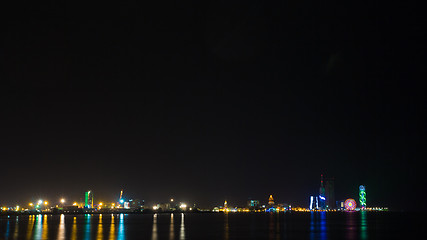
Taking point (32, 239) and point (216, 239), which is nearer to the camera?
point (32, 239)

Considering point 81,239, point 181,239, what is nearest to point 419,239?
point 181,239

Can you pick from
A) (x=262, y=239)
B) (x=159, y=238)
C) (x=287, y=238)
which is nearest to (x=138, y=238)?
(x=159, y=238)

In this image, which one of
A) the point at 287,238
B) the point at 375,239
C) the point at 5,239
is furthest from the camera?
the point at 375,239

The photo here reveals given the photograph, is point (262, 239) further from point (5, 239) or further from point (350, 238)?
point (5, 239)

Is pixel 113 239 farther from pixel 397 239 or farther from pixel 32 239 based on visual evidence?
pixel 397 239

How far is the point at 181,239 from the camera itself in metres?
49.2

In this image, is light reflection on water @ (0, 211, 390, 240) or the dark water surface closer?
light reflection on water @ (0, 211, 390, 240)

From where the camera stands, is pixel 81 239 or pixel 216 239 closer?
pixel 81 239

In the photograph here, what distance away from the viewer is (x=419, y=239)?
56.2m

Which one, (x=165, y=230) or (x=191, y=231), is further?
(x=165, y=230)

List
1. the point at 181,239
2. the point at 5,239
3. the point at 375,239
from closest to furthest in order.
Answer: the point at 5,239 → the point at 181,239 → the point at 375,239

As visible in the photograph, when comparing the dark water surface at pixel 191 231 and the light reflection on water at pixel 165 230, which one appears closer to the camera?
the light reflection on water at pixel 165 230

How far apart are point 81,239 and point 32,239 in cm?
499

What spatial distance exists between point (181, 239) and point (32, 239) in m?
15.9
